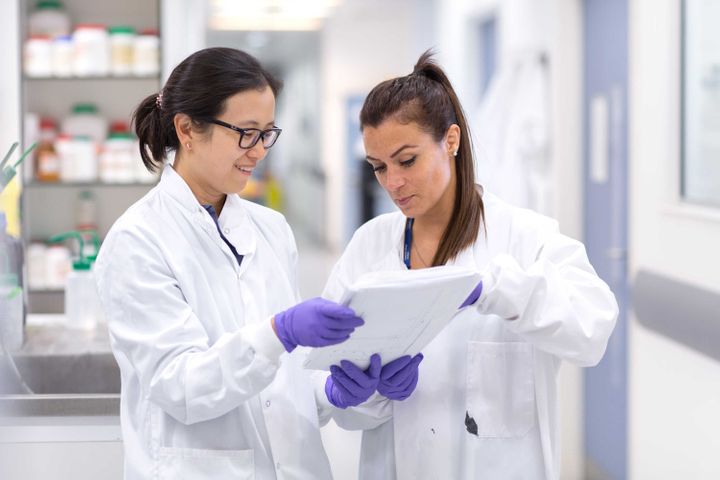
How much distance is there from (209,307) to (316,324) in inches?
10.3

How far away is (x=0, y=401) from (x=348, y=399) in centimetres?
64

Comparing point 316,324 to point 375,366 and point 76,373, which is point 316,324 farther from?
point 76,373

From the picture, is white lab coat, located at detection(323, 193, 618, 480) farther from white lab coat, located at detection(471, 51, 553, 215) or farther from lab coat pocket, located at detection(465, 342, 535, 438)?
white lab coat, located at detection(471, 51, 553, 215)

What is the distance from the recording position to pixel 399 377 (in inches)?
66.4

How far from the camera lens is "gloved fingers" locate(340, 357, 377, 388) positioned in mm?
1639

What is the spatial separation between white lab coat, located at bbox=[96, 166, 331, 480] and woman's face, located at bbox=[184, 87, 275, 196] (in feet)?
0.17

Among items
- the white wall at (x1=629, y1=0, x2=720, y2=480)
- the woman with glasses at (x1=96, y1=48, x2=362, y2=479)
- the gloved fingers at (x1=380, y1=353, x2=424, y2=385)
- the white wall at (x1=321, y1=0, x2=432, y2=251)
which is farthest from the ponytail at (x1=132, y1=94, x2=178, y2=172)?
the white wall at (x1=321, y1=0, x2=432, y2=251)

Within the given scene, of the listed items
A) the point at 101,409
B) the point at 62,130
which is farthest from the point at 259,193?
the point at 101,409

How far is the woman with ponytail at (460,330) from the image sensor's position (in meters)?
1.76

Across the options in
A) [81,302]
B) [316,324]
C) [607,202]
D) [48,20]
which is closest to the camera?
[316,324]

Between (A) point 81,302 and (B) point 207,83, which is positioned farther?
(A) point 81,302

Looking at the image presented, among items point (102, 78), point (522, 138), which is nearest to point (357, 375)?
point (522, 138)

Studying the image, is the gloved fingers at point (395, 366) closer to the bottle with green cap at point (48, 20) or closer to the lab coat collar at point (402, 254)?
the lab coat collar at point (402, 254)

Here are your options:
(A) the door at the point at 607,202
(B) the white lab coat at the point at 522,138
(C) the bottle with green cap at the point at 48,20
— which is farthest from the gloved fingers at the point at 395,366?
(C) the bottle with green cap at the point at 48,20
